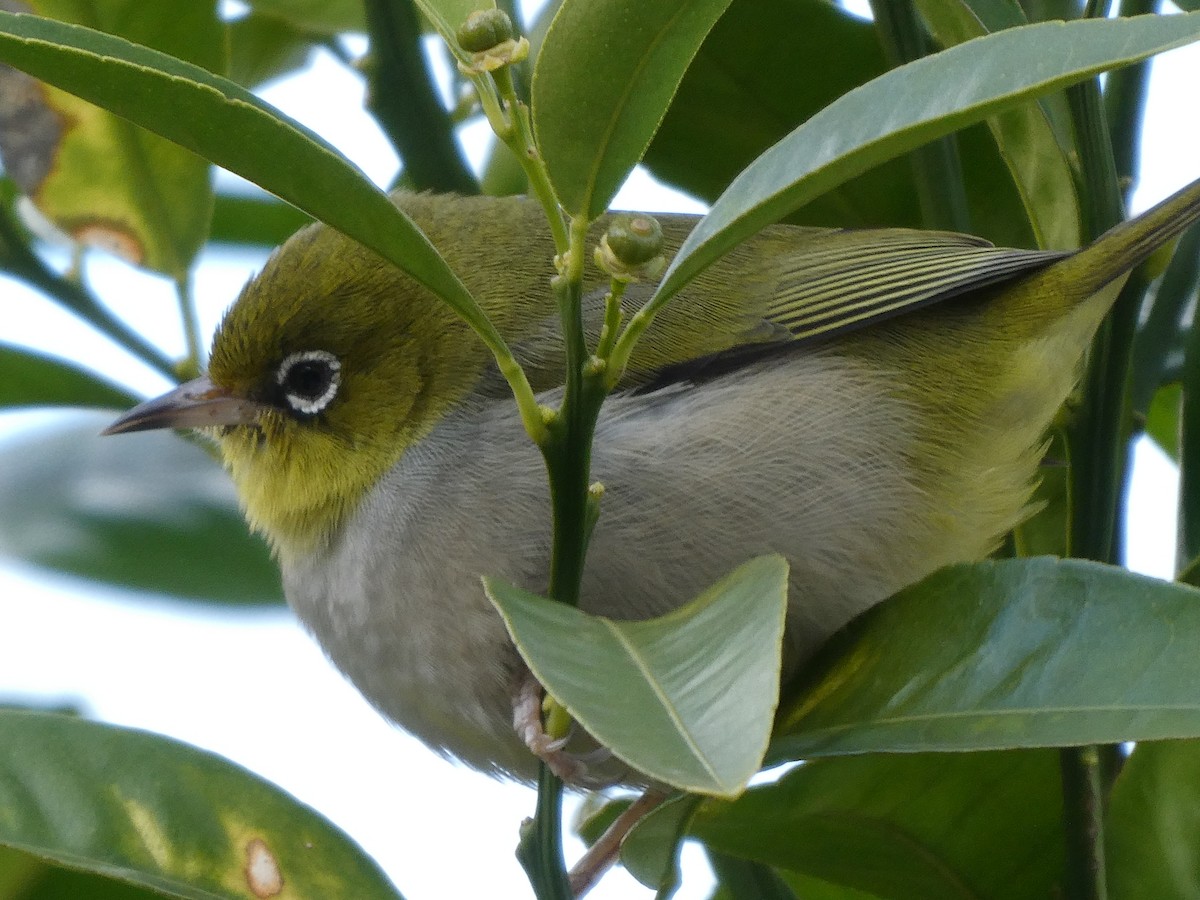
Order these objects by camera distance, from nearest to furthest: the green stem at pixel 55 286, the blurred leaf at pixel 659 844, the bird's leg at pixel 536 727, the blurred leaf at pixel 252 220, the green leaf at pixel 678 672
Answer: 1. the green leaf at pixel 678 672
2. the blurred leaf at pixel 659 844
3. the bird's leg at pixel 536 727
4. the green stem at pixel 55 286
5. the blurred leaf at pixel 252 220

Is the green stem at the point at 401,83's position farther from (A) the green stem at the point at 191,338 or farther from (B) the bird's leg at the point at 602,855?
(B) the bird's leg at the point at 602,855

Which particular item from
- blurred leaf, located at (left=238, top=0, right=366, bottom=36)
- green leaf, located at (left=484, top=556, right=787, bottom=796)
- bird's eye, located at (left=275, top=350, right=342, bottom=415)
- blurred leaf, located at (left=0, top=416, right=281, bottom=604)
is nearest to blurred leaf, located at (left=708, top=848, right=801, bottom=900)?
green leaf, located at (left=484, top=556, right=787, bottom=796)

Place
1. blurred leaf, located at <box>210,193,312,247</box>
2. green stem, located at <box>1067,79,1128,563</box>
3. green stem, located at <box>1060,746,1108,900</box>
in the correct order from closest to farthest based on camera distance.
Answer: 1. green stem, located at <box>1060,746,1108,900</box>
2. green stem, located at <box>1067,79,1128,563</box>
3. blurred leaf, located at <box>210,193,312,247</box>

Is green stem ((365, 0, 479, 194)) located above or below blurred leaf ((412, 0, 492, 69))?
above

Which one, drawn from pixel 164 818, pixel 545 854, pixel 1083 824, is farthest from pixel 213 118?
pixel 1083 824

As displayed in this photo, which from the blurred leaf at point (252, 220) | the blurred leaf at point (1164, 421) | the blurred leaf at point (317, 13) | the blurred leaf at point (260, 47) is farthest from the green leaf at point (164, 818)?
the blurred leaf at point (1164, 421)

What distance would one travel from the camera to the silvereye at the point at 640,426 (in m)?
2.46

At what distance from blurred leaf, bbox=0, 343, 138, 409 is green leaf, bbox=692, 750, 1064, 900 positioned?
151 centimetres

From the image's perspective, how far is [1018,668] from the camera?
5.25 feet

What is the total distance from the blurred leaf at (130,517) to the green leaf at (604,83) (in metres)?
2.01

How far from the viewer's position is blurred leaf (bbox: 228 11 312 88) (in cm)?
326

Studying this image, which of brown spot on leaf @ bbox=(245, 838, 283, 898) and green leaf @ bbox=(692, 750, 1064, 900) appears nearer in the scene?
brown spot on leaf @ bbox=(245, 838, 283, 898)

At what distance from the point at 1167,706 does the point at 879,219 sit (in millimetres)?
1635

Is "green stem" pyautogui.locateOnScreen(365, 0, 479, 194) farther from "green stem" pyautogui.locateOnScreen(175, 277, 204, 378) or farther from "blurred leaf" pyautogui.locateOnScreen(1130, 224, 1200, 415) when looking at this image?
"blurred leaf" pyautogui.locateOnScreen(1130, 224, 1200, 415)
